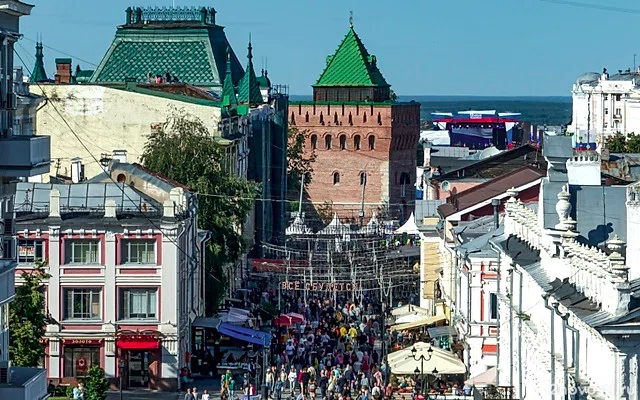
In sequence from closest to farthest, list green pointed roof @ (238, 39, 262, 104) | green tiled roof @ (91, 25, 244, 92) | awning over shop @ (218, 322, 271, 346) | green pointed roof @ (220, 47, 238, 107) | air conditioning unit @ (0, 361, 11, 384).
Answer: air conditioning unit @ (0, 361, 11, 384) → awning over shop @ (218, 322, 271, 346) → green pointed roof @ (220, 47, 238, 107) → green tiled roof @ (91, 25, 244, 92) → green pointed roof @ (238, 39, 262, 104)

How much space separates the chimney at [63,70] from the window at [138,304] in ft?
113

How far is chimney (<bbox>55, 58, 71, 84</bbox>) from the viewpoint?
85812 millimetres

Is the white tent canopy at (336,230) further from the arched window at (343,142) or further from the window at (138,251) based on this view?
the arched window at (343,142)

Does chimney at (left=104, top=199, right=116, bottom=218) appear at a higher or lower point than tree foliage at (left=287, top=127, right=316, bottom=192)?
lower

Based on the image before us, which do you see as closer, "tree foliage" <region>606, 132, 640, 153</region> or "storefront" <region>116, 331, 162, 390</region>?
"storefront" <region>116, 331, 162, 390</region>

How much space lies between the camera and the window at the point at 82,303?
170 feet

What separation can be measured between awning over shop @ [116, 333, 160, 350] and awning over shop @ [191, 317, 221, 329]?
4.44 meters

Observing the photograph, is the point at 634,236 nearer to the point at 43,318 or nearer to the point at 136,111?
the point at 43,318

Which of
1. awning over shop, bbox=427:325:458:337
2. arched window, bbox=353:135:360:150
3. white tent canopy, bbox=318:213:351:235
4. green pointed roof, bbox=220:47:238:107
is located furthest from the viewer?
arched window, bbox=353:135:360:150

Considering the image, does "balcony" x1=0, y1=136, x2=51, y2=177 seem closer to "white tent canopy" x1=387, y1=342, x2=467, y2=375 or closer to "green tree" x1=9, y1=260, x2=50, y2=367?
"green tree" x1=9, y1=260, x2=50, y2=367

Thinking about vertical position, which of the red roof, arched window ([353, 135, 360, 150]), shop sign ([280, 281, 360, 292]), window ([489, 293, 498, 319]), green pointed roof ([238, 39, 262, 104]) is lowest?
shop sign ([280, 281, 360, 292])

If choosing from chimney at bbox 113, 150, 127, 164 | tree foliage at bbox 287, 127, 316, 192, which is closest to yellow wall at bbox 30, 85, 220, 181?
chimney at bbox 113, 150, 127, 164

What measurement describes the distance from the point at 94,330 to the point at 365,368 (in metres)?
8.91

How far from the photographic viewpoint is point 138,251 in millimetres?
51969
